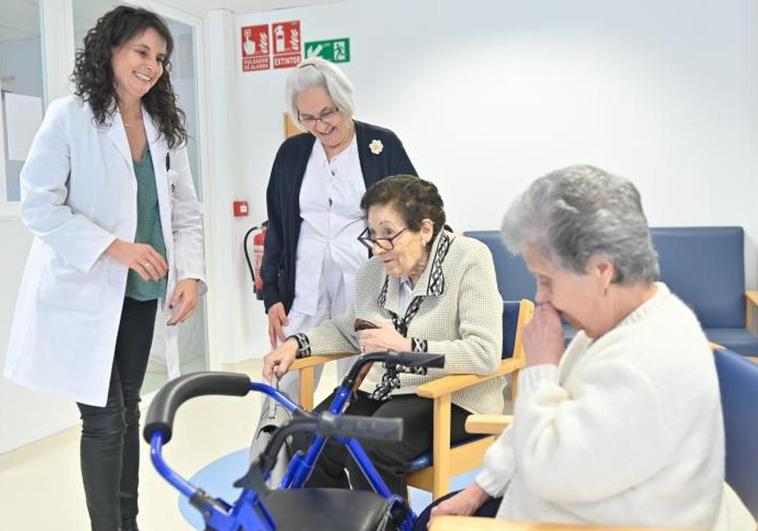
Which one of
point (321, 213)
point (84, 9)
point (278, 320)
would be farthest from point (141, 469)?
point (84, 9)

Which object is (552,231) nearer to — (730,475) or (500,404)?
(730,475)

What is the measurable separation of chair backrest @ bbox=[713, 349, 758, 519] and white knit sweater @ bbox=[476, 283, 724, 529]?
10 centimetres

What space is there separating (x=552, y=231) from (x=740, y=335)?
2.97 m

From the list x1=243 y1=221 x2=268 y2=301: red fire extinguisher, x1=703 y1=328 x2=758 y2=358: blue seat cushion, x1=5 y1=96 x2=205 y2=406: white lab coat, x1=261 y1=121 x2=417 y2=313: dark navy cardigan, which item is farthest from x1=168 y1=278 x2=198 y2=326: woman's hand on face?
x1=243 y1=221 x2=268 y2=301: red fire extinguisher

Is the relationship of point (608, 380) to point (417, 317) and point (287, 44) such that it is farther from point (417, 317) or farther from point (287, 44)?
point (287, 44)

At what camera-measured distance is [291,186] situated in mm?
2365

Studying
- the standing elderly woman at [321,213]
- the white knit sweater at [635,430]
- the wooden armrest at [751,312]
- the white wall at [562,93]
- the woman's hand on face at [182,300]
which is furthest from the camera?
the white wall at [562,93]

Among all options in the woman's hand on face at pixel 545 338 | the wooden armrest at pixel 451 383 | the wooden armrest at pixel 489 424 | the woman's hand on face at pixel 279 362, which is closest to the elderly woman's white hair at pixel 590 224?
the woman's hand on face at pixel 545 338

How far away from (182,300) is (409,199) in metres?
0.75

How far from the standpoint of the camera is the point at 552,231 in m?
1.07

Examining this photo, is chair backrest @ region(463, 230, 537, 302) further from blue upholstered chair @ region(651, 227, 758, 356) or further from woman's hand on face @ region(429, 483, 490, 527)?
woman's hand on face @ region(429, 483, 490, 527)

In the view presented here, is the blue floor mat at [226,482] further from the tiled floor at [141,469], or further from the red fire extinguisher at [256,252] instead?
the red fire extinguisher at [256,252]

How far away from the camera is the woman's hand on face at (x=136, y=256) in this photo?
6.07 feet

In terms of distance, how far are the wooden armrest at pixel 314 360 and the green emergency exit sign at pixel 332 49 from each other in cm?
299
